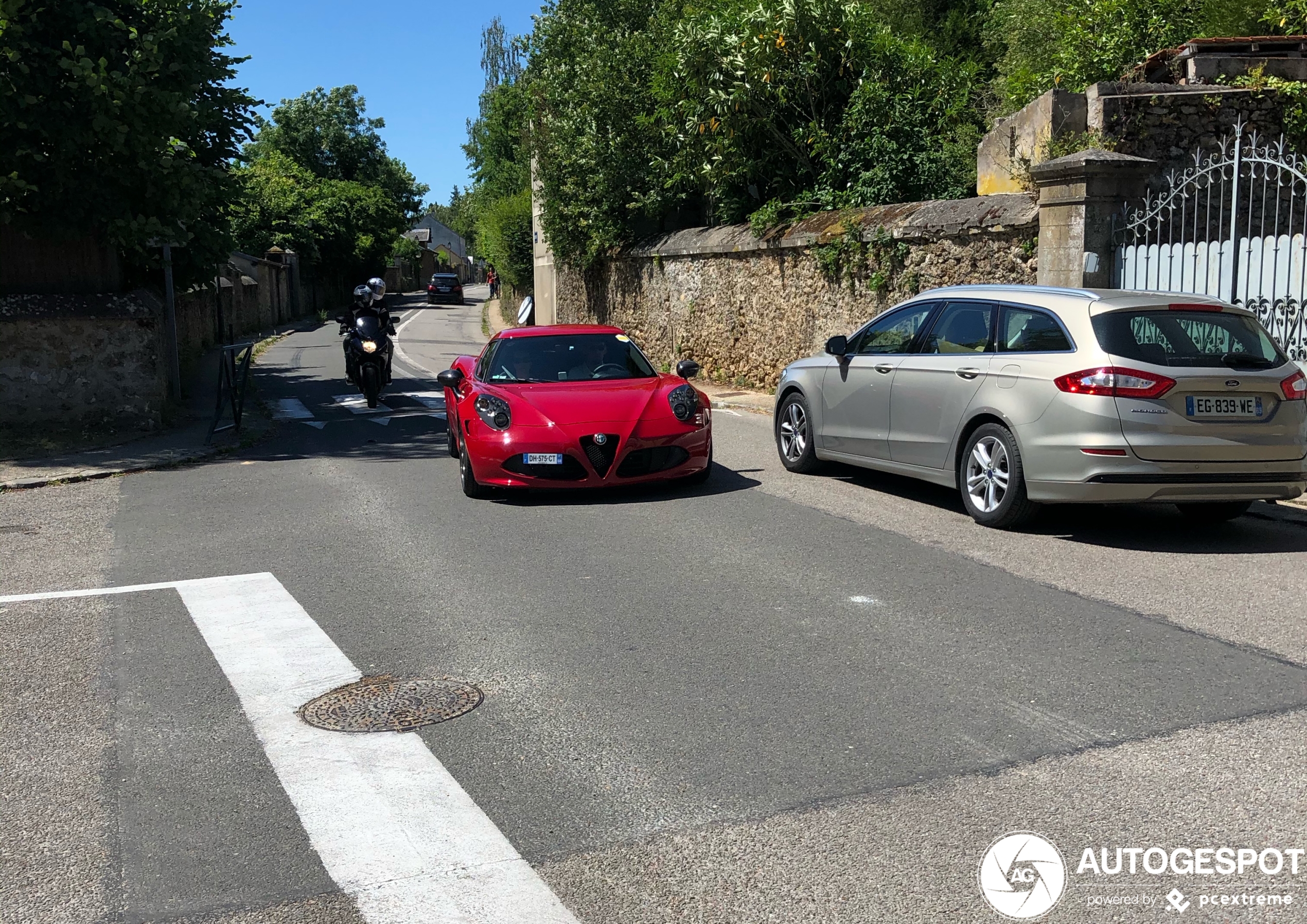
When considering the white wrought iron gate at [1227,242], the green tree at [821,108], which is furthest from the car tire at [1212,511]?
the green tree at [821,108]

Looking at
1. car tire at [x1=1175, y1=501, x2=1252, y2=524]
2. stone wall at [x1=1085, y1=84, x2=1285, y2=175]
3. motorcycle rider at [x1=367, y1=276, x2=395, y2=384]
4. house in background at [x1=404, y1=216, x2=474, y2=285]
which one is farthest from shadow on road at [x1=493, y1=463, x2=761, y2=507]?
house in background at [x1=404, y1=216, x2=474, y2=285]

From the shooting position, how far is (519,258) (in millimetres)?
44312

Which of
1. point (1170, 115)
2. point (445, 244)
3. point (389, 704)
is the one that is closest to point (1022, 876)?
point (389, 704)

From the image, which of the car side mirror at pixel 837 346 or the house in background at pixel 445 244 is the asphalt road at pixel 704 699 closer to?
the car side mirror at pixel 837 346

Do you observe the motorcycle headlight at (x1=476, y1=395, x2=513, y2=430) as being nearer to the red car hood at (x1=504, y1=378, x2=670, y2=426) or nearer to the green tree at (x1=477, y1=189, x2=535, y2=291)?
the red car hood at (x1=504, y1=378, x2=670, y2=426)

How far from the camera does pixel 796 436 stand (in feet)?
36.1

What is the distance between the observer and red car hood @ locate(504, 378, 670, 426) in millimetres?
9602

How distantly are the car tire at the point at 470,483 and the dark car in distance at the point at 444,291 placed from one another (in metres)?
62.2

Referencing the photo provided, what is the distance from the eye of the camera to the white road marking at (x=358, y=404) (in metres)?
17.6

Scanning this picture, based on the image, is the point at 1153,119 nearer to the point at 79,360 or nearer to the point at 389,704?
the point at 389,704

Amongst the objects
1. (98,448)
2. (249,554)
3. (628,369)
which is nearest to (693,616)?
(249,554)

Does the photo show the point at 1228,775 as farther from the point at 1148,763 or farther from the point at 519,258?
the point at 519,258

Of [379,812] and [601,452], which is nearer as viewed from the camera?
[379,812]

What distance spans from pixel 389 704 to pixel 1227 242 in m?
8.94
